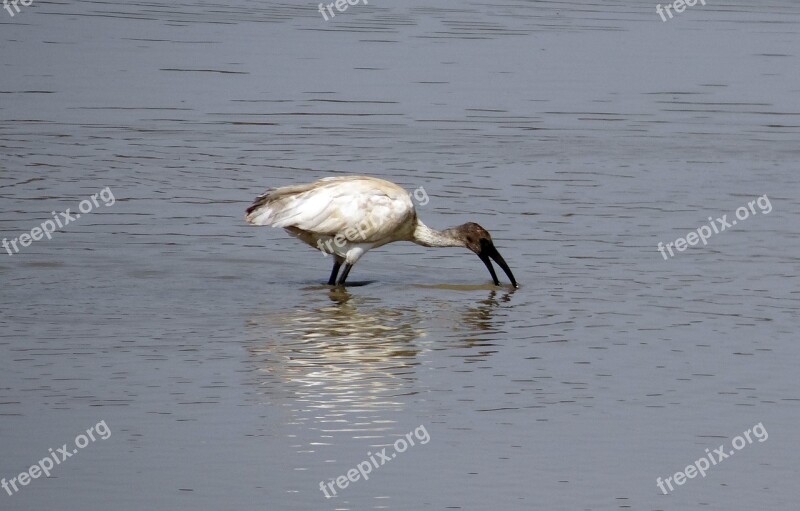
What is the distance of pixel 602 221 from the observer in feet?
46.8

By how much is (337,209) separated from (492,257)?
1.23 m

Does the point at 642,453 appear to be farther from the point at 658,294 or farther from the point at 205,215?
the point at 205,215

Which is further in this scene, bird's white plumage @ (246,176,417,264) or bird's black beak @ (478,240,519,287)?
bird's black beak @ (478,240,519,287)

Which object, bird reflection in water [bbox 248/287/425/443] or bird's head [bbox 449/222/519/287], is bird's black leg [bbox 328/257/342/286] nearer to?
bird reflection in water [bbox 248/287/425/443]

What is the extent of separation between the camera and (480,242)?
12.6 metres

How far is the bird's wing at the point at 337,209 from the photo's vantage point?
477 inches

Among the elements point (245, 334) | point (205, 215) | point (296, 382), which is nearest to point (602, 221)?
point (205, 215)

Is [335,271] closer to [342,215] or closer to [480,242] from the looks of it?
[342,215]

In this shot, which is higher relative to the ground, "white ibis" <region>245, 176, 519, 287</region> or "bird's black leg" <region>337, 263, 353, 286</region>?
"white ibis" <region>245, 176, 519, 287</region>

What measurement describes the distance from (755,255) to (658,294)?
158 cm


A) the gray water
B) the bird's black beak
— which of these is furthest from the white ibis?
Answer: the gray water

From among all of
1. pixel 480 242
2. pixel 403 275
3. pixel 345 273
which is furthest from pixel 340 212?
pixel 480 242

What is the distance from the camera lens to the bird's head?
12555 mm

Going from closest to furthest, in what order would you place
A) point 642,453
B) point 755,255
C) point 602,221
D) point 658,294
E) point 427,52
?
1. point 642,453
2. point 658,294
3. point 755,255
4. point 602,221
5. point 427,52
